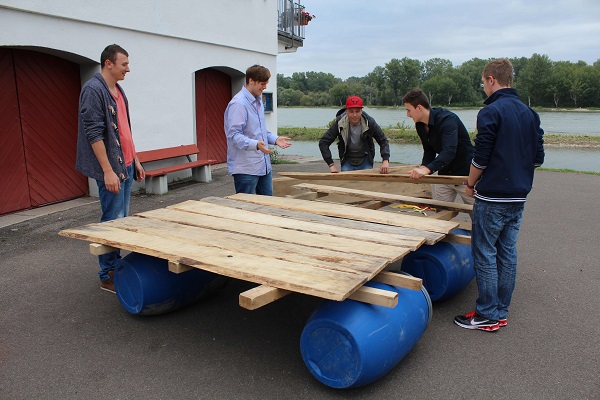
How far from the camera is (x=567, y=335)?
11.8 ft

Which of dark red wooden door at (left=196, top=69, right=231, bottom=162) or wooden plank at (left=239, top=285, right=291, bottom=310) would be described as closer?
wooden plank at (left=239, top=285, right=291, bottom=310)

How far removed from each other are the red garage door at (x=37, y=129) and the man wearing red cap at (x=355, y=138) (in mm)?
4457

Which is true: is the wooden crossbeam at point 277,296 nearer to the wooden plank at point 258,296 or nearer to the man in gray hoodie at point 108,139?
the wooden plank at point 258,296

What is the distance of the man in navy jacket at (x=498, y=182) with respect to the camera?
334 cm

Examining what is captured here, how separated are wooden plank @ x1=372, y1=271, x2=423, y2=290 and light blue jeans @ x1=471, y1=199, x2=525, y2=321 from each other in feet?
2.93

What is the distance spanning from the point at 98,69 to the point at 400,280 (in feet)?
22.9

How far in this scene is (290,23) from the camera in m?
15.8

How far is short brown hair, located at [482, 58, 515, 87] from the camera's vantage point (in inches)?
138

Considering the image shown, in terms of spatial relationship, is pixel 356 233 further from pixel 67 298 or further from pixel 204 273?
pixel 67 298

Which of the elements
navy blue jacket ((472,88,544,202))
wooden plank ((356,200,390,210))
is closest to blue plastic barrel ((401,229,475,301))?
navy blue jacket ((472,88,544,202))

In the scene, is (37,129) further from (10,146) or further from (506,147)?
(506,147)

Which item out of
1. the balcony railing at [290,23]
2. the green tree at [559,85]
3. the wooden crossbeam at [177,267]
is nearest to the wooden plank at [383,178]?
the wooden crossbeam at [177,267]

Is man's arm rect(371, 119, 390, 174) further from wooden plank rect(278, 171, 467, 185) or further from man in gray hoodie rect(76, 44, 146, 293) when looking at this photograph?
man in gray hoodie rect(76, 44, 146, 293)

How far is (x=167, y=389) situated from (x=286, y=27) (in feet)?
46.5
